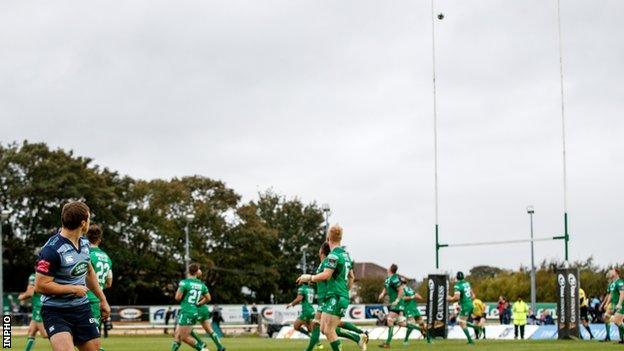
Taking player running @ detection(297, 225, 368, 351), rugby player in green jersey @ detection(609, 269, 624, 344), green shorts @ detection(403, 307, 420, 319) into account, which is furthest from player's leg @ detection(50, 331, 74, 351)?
green shorts @ detection(403, 307, 420, 319)

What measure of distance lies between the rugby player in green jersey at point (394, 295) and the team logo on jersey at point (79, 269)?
64.4ft

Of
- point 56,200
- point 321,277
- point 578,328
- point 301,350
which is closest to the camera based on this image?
point 321,277

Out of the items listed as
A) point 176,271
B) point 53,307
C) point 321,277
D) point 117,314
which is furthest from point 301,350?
point 176,271

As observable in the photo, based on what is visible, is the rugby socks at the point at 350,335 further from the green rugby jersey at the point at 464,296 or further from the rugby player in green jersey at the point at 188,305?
the green rugby jersey at the point at 464,296

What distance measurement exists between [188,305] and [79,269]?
12485 millimetres

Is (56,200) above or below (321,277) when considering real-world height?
above

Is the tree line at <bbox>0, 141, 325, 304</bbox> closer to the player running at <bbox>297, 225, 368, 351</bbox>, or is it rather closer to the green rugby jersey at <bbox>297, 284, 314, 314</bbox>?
the green rugby jersey at <bbox>297, 284, 314, 314</bbox>

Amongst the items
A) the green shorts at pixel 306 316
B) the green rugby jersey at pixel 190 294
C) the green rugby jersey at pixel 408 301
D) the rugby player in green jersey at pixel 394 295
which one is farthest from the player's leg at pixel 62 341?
the green rugby jersey at pixel 408 301

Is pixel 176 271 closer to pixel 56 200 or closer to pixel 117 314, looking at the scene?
pixel 56 200

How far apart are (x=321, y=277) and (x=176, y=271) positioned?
80286mm

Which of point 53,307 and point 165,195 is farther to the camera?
point 165,195

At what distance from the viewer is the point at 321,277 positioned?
16062 mm

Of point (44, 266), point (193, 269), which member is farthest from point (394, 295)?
point (44, 266)

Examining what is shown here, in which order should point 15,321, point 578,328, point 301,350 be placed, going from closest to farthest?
1. point 301,350
2. point 578,328
3. point 15,321
